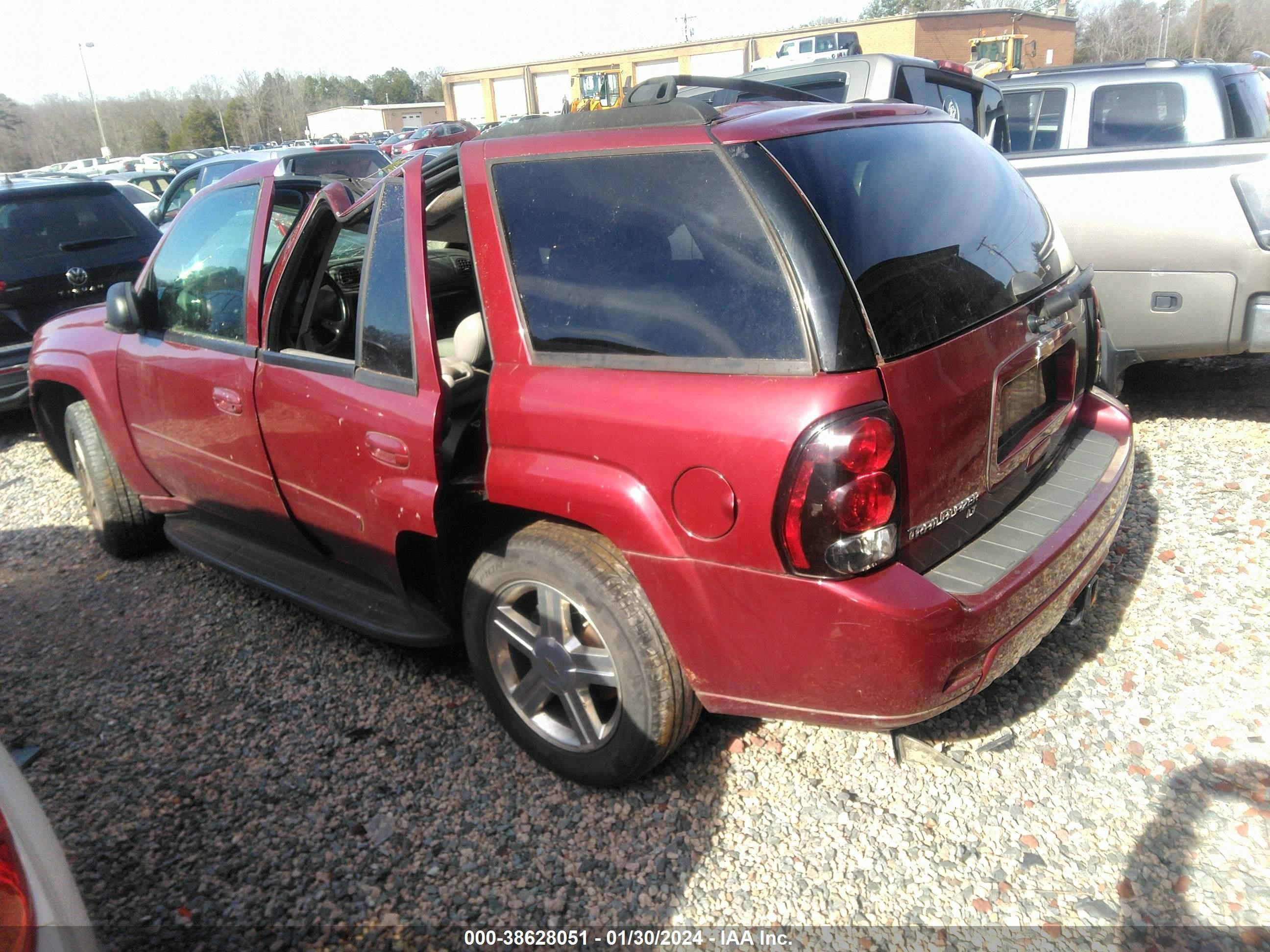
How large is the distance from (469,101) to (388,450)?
201 ft

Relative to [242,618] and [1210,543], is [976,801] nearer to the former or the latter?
[1210,543]

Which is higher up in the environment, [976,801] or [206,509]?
[206,509]

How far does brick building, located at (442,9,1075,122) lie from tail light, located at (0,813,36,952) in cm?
3950

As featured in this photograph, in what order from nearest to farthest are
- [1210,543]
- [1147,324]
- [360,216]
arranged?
[360,216] → [1210,543] → [1147,324]

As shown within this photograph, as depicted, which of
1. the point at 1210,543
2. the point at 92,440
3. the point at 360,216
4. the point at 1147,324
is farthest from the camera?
the point at 1147,324

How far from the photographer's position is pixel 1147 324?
4.88 m

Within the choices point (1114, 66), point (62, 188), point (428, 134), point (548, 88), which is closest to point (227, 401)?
point (62, 188)

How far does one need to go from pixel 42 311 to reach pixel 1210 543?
7.38 m

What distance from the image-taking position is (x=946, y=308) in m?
2.31

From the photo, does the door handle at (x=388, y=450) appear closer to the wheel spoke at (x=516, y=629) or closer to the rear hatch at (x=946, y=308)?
the wheel spoke at (x=516, y=629)

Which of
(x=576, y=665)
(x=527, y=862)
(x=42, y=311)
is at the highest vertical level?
(x=42, y=311)

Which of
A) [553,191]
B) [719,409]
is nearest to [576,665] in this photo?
[719,409]

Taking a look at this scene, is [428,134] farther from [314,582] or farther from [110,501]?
[314,582]

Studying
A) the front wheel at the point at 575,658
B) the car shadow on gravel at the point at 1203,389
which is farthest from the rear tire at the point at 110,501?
the car shadow on gravel at the point at 1203,389
